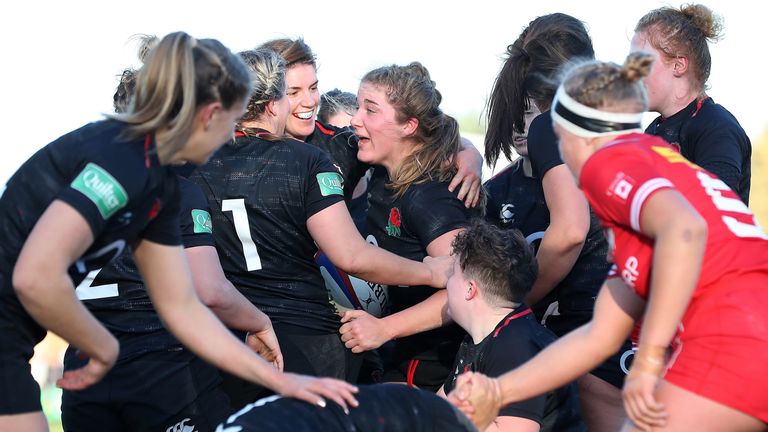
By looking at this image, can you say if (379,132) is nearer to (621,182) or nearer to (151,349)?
(151,349)

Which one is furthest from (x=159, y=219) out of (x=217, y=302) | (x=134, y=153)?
(x=217, y=302)

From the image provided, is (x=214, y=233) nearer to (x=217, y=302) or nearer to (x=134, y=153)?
(x=217, y=302)

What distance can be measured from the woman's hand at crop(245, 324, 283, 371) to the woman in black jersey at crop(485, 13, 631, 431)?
1250 millimetres

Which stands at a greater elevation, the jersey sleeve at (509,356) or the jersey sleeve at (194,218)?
the jersey sleeve at (194,218)

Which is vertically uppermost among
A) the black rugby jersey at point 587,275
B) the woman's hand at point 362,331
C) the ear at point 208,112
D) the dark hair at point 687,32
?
the ear at point 208,112

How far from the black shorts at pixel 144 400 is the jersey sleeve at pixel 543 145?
71.2 inches


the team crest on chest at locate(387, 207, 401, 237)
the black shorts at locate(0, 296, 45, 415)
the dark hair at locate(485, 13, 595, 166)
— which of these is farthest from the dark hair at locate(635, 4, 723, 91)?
the black shorts at locate(0, 296, 45, 415)

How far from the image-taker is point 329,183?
4.25m

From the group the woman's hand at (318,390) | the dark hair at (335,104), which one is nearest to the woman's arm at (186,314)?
the woman's hand at (318,390)

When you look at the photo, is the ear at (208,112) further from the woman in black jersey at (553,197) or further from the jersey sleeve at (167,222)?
the woman in black jersey at (553,197)

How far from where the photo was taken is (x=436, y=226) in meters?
4.40

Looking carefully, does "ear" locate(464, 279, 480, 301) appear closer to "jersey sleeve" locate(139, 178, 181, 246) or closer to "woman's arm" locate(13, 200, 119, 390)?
"jersey sleeve" locate(139, 178, 181, 246)

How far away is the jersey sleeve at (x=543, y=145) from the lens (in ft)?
13.2

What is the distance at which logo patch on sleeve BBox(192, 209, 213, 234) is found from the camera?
158 inches
